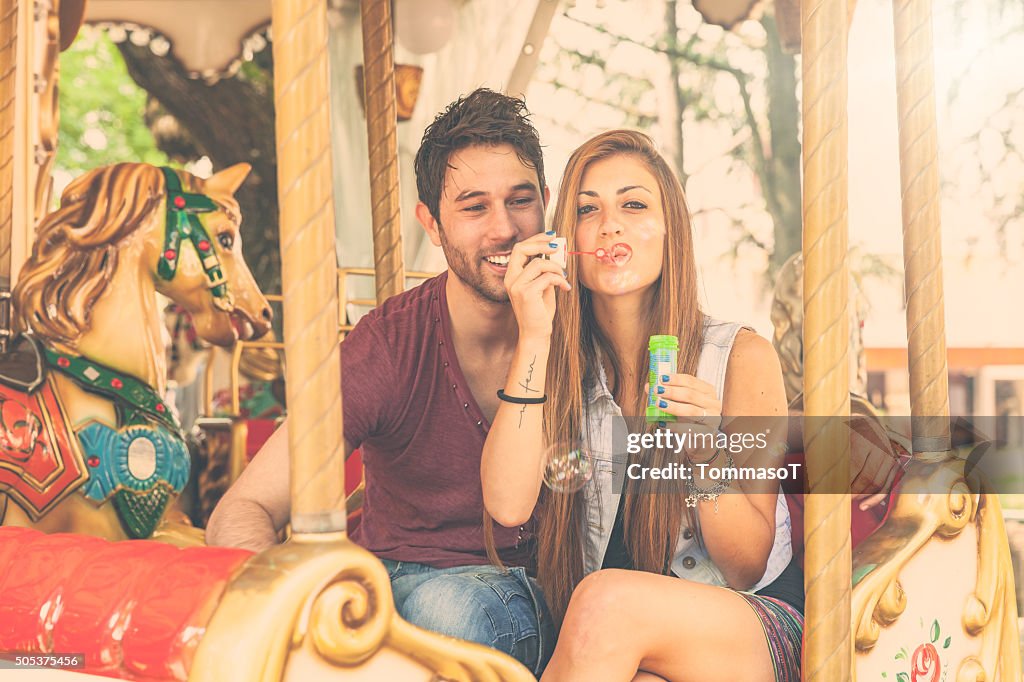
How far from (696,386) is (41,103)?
3121mm

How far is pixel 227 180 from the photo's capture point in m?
3.18

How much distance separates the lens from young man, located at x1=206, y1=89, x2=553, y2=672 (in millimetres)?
2174

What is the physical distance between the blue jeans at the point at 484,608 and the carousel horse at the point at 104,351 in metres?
1.10

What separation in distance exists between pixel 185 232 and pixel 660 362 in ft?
5.64

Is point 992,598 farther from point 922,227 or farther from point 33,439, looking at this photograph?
point 33,439

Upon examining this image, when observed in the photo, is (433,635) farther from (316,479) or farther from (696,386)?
A: (696,386)

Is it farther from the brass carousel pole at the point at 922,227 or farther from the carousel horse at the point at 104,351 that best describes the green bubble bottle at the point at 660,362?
the carousel horse at the point at 104,351

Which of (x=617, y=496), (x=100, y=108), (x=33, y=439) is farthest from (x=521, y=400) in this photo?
(x=100, y=108)

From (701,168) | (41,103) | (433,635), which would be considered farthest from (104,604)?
(41,103)

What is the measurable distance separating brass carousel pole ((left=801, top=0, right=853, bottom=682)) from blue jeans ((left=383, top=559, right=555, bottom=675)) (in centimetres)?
53

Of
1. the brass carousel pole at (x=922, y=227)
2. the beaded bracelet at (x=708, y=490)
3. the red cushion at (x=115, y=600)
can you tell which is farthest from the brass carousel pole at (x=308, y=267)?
the brass carousel pole at (x=922, y=227)

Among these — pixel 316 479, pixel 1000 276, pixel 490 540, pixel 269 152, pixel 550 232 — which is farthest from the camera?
pixel 269 152

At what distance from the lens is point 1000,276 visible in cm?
356

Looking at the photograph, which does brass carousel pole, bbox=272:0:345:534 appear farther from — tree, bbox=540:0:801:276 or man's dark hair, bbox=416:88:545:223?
tree, bbox=540:0:801:276
